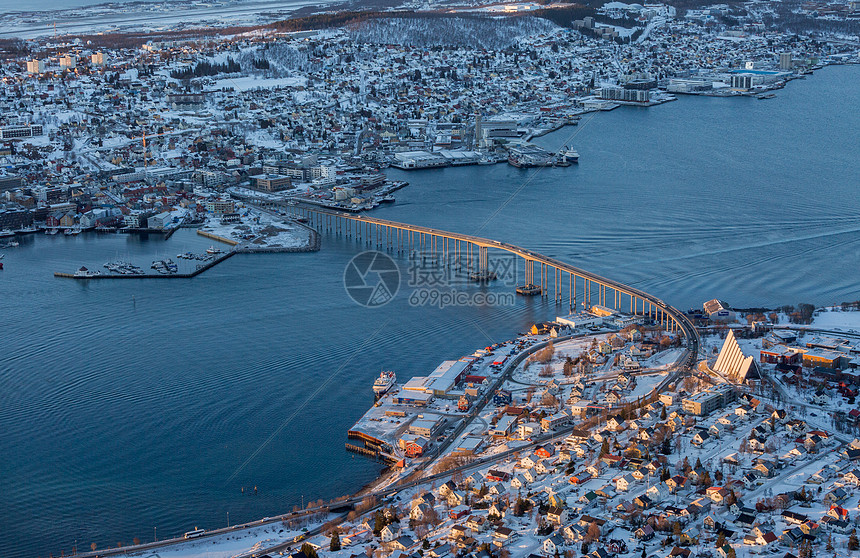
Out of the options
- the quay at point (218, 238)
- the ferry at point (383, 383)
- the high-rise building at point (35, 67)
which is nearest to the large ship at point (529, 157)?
the quay at point (218, 238)

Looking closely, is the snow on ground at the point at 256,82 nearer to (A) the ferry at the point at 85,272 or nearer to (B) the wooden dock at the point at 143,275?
(A) the ferry at the point at 85,272

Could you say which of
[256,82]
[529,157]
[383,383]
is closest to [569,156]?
[529,157]

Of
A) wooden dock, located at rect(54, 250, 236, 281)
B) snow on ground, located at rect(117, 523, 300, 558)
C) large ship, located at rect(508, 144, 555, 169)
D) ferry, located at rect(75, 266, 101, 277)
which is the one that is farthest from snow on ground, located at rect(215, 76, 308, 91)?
snow on ground, located at rect(117, 523, 300, 558)

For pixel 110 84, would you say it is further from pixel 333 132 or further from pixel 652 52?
pixel 652 52

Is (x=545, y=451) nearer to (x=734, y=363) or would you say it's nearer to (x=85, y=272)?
(x=734, y=363)

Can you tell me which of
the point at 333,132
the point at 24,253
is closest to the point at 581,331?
the point at 24,253
